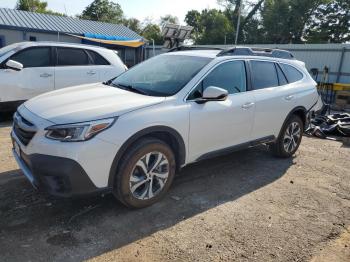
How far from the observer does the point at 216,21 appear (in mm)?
42125

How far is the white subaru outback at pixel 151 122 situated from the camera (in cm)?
311

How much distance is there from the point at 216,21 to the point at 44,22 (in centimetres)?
2539

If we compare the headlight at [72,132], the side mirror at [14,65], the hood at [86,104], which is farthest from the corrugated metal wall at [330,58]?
the headlight at [72,132]

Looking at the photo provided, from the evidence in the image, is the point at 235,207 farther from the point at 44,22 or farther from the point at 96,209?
the point at 44,22

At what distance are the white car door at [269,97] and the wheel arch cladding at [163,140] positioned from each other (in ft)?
4.60

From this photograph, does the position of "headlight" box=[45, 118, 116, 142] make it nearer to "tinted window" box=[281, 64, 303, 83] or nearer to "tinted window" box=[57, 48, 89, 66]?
"tinted window" box=[281, 64, 303, 83]

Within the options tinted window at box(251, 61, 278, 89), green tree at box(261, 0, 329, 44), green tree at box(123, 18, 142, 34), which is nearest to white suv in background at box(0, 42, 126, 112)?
tinted window at box(251, 61, 278, 89)

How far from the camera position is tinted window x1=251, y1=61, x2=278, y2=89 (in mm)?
4832

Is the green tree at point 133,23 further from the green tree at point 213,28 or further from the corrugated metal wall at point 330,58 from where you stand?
the corrugated metal wall at point 330,58

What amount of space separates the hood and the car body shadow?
102 cm

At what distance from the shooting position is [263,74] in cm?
502

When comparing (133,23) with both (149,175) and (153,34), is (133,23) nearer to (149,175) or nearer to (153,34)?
(153,34)

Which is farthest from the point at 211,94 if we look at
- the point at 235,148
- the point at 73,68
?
the point at 73,68

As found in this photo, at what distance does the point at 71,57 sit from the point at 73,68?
0.27m
